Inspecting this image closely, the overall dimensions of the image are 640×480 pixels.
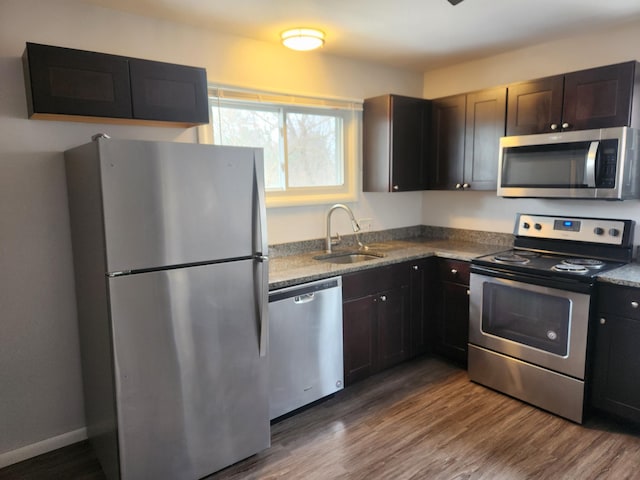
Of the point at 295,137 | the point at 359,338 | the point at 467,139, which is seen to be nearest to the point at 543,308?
the point at 359,338

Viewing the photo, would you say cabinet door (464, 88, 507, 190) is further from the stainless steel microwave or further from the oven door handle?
the oven door handle

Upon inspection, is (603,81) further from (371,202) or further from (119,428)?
(119,428)

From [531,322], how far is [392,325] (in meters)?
0.92

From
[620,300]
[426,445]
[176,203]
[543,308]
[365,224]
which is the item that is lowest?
[426,445]

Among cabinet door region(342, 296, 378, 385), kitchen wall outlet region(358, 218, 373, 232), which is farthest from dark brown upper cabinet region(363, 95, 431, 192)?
cabinet door region(342, 296, 378, 385)

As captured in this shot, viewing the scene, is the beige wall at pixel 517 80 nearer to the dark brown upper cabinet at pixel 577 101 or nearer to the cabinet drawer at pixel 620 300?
the dark brown upper cabinet at pixel 577 101

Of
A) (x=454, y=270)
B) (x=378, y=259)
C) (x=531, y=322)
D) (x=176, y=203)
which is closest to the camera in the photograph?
(x=176, y=203)

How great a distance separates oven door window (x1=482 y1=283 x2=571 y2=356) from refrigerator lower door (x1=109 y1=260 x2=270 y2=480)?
1.59 metres

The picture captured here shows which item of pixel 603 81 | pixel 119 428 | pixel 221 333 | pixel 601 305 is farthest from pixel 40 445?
pixel 603 81

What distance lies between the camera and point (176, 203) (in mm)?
1840

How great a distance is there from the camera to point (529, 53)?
3.20 m

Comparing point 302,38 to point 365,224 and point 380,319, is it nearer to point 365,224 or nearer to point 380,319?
→ point 365,224

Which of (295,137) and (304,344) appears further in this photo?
(295,137)

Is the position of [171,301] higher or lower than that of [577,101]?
lower
